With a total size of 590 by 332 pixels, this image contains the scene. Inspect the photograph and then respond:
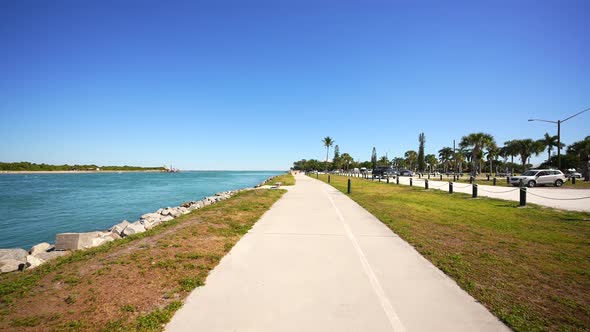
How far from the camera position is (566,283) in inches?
186

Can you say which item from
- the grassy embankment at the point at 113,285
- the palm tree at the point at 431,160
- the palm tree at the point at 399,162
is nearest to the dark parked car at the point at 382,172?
the grassy embankment at the point at 113,285

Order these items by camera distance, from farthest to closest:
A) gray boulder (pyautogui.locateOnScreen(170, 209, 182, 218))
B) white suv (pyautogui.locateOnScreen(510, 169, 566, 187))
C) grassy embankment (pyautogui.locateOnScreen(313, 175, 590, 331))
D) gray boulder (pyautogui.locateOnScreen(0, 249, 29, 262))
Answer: white suv (pyautogui.locateOnScreen(510, 169, 566, 187)), gray boulder (pyautogui.locateOnScreen(170, 209, 182, 218)), gray boulder (pyautogui.locateOnScreen(0, 249, 29, 262)), grassy embankment (pyautogui.locateOnScreen(313, 175, 590, 331))

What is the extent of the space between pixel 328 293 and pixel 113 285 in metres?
3.80

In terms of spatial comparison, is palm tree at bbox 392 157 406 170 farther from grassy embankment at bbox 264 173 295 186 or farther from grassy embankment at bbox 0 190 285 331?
grassy embankment at bbox 0 190 285 331

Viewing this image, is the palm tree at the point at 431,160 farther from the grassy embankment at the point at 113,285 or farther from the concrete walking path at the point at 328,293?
the grassy embankment at the point at 113,285

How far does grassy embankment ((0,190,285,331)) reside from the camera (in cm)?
346

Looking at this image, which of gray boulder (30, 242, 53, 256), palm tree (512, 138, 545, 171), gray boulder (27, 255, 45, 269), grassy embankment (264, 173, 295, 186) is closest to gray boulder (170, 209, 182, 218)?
gray boulder (30, 242, 53, 256)

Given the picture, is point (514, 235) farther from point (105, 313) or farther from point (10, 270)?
point (10, 270)

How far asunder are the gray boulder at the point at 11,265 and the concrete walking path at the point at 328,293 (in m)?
5.19

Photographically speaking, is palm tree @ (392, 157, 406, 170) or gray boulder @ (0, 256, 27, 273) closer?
gray boulder @ (0, 256, 27, 273)

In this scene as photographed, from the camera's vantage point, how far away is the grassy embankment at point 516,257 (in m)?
3.80

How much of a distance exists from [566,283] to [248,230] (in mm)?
7649

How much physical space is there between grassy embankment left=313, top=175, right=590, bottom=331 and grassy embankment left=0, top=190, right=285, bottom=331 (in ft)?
16.4

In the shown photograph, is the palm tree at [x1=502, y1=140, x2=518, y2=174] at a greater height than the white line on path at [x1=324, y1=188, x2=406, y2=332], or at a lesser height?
greater
